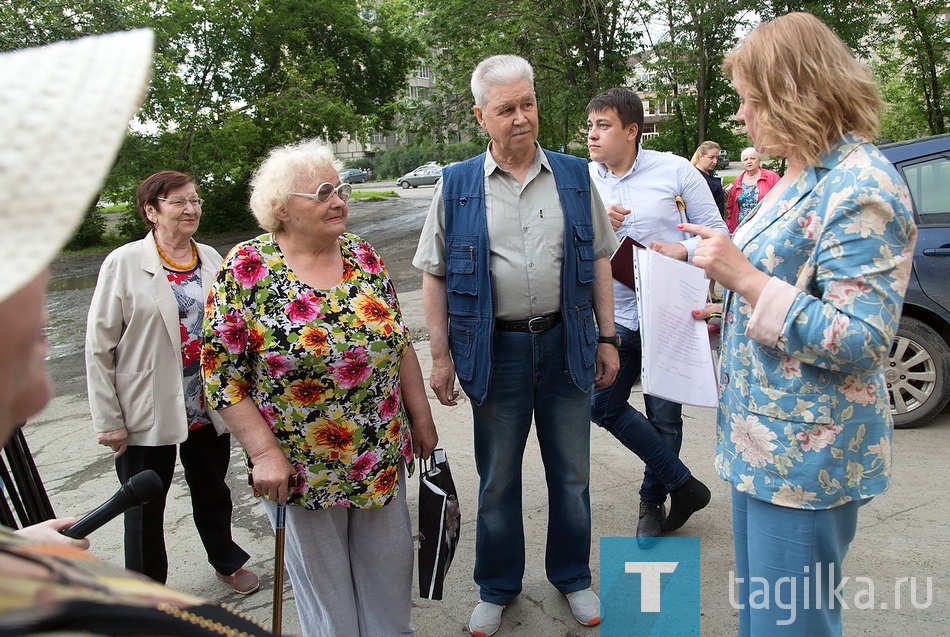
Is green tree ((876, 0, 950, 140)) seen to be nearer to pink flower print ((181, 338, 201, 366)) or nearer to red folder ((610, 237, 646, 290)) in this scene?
red folder ((610, 237, 646, 290))

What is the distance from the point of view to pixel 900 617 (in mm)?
3016

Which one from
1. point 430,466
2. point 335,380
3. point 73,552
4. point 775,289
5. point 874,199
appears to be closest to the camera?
point 73,552

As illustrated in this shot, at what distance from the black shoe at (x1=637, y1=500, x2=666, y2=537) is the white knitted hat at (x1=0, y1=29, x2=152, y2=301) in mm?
3447

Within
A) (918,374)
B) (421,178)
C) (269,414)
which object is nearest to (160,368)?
(269,414)

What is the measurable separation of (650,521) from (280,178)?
2.38 meters

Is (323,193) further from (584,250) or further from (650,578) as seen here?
(650,578)

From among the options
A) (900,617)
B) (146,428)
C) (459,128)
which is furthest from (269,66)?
(900,617)

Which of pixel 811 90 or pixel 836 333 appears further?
pixel 811 90

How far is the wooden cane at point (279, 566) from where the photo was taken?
97.3 inches

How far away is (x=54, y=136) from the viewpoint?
23.9 inches

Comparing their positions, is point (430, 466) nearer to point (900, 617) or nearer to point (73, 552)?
point (900, 617)

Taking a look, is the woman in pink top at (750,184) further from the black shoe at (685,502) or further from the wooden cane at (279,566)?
the wooden cane at (279,566)

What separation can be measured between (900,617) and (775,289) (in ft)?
6.35

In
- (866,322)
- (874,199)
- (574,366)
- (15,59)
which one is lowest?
(574,366)
